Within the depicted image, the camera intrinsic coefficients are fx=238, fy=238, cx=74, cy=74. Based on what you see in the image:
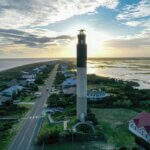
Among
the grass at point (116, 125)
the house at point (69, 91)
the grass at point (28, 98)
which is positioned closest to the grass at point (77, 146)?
→ the grass at point (116, 125)

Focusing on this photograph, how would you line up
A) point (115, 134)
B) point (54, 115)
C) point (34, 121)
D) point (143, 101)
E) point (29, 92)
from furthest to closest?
point (29, 92), point (143, 101), point (54, 115), point (34, 121), point (115, 134)

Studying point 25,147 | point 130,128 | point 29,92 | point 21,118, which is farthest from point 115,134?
point 29,92

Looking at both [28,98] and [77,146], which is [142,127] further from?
[28,98]

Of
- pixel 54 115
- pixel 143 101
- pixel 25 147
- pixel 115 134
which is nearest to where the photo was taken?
pixel 25 147

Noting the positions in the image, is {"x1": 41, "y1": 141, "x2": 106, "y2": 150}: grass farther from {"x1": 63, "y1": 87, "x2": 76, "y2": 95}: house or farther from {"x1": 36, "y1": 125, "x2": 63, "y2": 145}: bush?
{"x1": 63, "y1": 87, "x2": 76, "y2": 95}: house

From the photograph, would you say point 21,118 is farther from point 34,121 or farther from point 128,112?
point 128,112

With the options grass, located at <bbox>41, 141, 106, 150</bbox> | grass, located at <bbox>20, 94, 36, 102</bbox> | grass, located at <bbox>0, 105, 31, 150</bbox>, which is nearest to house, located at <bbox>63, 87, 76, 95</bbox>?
grass, located at <bbox>20, 94, 36, 102</bbox>

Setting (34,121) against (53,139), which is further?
(34,121)
